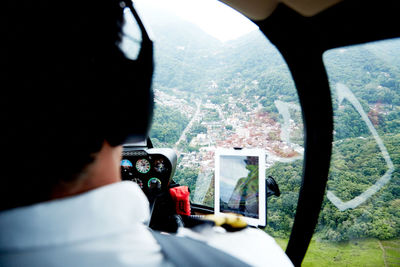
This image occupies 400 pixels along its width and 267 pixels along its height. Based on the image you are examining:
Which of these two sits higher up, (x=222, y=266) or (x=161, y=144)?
(x=161, y=144)

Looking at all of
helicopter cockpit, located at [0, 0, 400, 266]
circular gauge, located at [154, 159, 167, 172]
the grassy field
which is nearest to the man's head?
helicopter cockpit, located at [0, 0, 400, 266]

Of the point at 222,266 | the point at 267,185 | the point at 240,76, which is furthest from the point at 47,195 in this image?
the point at 240,76

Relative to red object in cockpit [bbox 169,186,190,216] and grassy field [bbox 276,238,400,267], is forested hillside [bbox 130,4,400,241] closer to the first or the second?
grassy field [bbox 276,238,400,267]

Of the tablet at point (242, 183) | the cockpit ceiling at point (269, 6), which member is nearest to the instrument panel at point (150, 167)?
the tablet at point (242, 183)

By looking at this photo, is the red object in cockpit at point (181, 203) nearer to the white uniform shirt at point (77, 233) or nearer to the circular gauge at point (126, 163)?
the circular gauge at point (126, 163)

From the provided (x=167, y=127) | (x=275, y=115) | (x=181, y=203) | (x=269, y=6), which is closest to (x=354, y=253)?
(x=275, y=115)

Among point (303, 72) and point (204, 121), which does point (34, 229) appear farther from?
point (204, 121)

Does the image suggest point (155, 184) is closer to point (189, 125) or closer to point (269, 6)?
point (189, 125)
